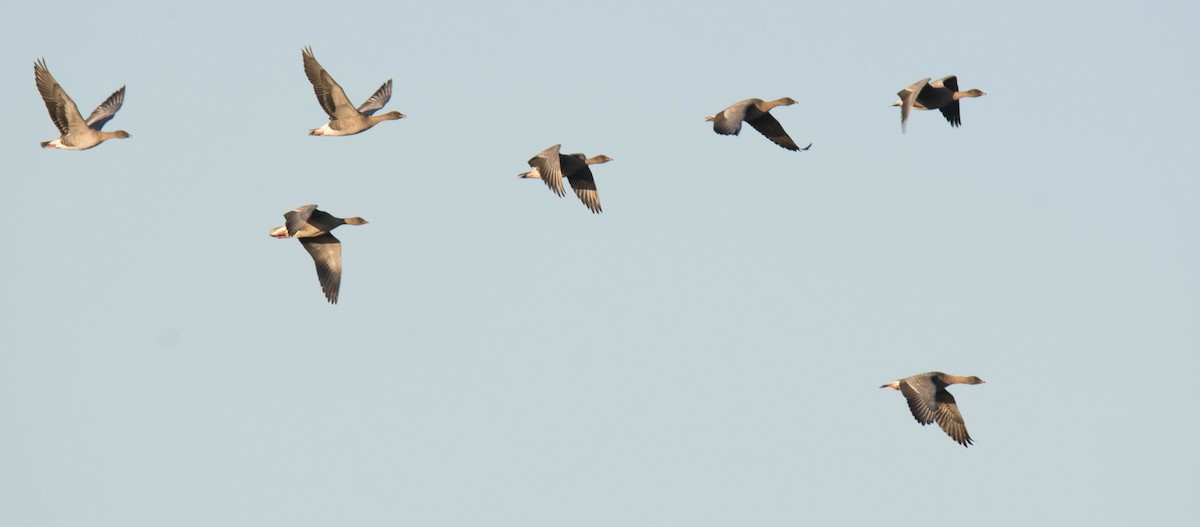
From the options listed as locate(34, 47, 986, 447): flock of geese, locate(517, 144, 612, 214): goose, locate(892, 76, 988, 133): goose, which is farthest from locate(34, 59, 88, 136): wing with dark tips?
locate(892, 76, 988, 133): goose

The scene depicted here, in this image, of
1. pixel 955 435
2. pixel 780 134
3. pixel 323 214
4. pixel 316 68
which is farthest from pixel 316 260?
pixel 955 435

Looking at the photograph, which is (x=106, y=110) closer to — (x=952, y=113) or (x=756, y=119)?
(x=756, y=119)

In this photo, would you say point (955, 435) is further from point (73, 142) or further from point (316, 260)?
point (73, 142)

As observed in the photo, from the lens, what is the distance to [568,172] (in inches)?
1420

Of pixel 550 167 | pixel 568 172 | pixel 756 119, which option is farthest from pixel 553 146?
pixel 756 119

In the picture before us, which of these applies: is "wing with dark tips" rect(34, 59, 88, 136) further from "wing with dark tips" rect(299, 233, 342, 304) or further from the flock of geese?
"wing with dark tips" rect(299, 233, 342, 304)

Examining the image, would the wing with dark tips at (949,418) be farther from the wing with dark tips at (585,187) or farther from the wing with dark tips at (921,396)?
the wing with dark tips at (585,187)

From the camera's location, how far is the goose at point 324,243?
34906 millimetres

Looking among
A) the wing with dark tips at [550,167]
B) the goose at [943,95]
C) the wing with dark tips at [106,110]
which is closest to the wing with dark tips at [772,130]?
the goose at [943,95]

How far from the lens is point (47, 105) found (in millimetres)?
37219

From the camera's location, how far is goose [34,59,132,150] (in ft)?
121

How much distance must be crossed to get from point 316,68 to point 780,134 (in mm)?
9370

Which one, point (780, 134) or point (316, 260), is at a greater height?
point (780, 134)

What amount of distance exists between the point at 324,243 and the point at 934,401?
39.7ft
